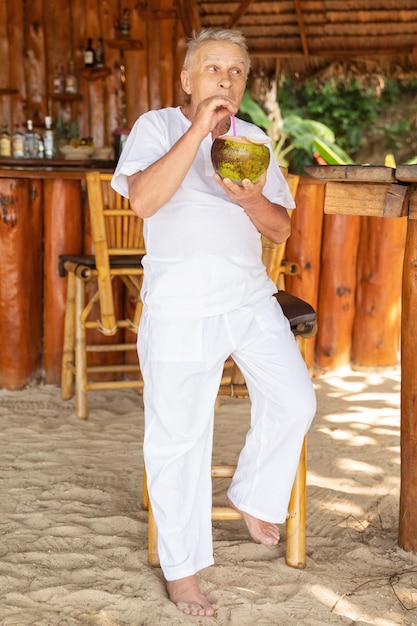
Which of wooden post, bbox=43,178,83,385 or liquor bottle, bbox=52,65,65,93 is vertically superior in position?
liquor bottle, bbox=52,65,65,93

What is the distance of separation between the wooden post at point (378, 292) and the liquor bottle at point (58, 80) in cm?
372

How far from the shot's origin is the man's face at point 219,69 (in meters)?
2.14

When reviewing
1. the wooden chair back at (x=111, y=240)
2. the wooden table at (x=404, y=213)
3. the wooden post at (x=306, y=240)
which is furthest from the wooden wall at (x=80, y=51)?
the wooden table at (x=404, y=213)

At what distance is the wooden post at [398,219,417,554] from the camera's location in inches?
95.3

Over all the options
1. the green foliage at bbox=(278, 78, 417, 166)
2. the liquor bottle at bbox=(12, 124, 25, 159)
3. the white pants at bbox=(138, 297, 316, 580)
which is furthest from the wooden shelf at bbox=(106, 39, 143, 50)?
the green foliage at bbox=(278, 78, 417, 166)

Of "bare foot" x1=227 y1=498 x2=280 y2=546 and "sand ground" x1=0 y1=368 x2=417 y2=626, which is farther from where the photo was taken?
"bare foot" x1=227 y1=498 x2=280 y2=546

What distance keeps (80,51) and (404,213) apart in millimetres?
5871

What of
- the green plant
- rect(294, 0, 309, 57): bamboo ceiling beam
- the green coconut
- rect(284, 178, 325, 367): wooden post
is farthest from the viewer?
the green plant

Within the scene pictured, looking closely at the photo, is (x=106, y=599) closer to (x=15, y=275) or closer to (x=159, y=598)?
(x=159, y=598)

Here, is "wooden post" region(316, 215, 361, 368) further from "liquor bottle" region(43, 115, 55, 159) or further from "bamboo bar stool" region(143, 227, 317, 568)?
"liquor bottle" region(43, 115, 55, 159)

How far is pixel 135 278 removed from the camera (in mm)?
4301

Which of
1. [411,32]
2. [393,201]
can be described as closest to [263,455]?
[393,201]

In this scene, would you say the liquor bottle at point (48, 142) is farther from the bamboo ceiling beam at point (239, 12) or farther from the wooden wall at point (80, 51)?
the bamboo ceiling beam at point (239, 12)

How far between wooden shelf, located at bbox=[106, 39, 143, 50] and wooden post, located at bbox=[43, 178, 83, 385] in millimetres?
3145
